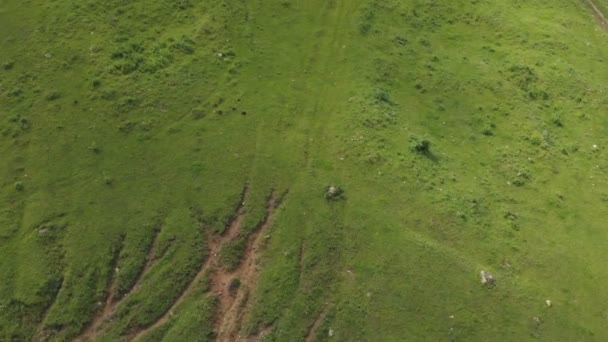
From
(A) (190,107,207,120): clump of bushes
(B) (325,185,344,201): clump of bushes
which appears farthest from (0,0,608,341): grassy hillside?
(A) (190,107,207,120): clump of bushes

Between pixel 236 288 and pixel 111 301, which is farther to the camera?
pixel 236 288

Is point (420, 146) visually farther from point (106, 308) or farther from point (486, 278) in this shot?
point (106, 308)

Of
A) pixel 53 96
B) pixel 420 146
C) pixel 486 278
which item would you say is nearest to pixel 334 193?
pixel 420 146

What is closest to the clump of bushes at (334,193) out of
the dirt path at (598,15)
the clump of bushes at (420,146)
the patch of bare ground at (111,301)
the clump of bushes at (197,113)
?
the clump of bushes at (420,146)

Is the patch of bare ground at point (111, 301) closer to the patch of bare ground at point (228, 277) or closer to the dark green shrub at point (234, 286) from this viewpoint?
the patch of bare ground at point (228, 277)

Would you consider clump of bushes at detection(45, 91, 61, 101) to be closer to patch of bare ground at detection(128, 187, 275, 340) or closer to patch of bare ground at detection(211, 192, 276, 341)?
patch of bare ground at detection(128, 187, 275, 340)
